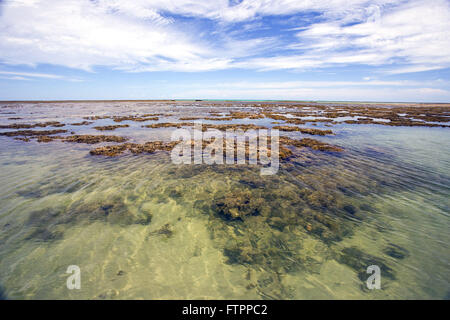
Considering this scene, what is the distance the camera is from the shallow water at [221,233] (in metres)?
4.56

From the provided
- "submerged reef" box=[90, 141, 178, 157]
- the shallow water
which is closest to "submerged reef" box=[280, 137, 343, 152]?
the shallow water

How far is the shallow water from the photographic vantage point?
456 cm

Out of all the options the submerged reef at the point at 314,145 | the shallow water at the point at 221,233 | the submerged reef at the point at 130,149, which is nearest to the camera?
the shallow water at the point at 221,233

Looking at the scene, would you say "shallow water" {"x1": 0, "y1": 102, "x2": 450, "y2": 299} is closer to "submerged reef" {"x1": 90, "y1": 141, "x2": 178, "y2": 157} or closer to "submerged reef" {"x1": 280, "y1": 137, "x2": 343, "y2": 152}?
"submerged reef" {"x1": 90, "y1": 141, "x2": 178, "y2": 157}

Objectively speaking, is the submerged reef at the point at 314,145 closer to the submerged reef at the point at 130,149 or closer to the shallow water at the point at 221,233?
the shallow water at the point at 221,233

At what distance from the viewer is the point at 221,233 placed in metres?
6.36

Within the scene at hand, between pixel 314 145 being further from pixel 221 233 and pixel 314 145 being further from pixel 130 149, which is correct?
pixel 130 149

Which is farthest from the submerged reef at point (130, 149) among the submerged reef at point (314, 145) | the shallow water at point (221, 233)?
the submerged reef at point (314, 145)

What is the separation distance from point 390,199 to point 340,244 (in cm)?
472
